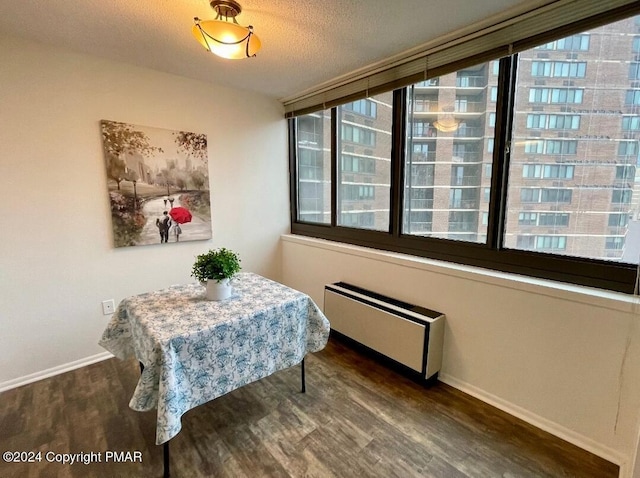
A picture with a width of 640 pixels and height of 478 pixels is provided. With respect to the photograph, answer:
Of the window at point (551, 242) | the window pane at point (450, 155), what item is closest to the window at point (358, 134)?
the window pane at point (450, 155)

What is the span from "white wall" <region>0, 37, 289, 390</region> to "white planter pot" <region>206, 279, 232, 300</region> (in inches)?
46.7

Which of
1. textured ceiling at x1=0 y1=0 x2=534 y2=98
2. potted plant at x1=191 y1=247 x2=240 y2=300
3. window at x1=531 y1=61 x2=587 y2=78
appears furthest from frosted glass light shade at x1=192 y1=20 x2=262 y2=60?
window at x1=531 y1=61 x2=587 y2=78

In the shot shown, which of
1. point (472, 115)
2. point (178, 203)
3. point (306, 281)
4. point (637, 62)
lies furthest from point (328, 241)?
point (637, 62)

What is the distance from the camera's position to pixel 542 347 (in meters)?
1.73

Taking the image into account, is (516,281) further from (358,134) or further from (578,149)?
(358,134)

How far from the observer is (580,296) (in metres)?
1.57

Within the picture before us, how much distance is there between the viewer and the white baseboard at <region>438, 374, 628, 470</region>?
60.6 inches

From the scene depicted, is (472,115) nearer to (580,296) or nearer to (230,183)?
(580,296)

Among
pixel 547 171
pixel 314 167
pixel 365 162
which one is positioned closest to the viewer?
pixel 547 171

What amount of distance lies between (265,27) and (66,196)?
1.83 m

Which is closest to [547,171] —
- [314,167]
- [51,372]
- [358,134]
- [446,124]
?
[446,124]

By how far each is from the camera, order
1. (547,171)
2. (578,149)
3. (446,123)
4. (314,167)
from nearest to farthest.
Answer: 1. (578,149)
2. (547,171)
3. (446,123)
4. (314,167)

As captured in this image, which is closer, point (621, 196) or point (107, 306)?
point (621, 196)

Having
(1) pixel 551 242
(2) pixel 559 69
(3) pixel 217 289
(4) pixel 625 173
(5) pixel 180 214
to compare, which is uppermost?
(2) pixel 559 69
